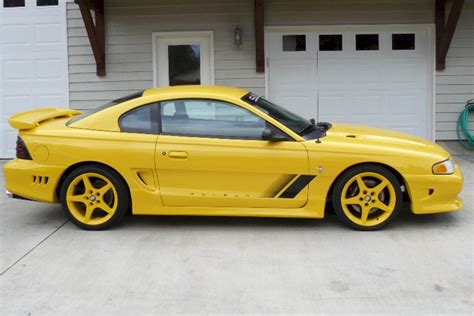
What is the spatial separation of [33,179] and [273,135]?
2.44 m

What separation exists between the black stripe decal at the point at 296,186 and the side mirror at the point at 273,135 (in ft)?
1.36

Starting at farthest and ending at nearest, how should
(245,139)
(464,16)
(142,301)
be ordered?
(464,16) → (245,139) → (142,301)

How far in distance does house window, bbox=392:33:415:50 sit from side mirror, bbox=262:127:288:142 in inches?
221

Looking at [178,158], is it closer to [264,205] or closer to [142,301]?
[264,205]

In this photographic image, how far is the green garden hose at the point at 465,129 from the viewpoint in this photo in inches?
398

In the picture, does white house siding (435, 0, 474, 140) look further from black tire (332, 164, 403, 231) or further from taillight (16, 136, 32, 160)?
taillight (16, 136, 32, 160)

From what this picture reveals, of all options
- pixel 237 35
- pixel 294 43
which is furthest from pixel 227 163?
pixel 294 43

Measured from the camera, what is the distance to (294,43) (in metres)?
10.3

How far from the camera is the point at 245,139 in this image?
5605 millimetres

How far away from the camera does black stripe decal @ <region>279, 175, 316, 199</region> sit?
5539 mm

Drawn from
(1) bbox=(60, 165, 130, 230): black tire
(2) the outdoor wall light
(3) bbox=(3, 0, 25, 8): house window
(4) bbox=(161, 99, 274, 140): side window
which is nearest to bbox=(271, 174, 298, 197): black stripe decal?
(4) bbox=(161, 99, 274, 140): side window

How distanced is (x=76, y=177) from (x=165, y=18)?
5.27m

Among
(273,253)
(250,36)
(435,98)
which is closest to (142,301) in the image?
(273,253)

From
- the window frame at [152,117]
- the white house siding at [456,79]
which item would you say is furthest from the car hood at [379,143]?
the white house siding at [456,79]
